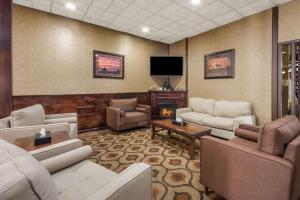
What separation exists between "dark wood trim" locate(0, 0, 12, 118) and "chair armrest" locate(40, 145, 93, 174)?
207cm

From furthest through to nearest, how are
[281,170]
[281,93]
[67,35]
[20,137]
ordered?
[67,35] → [281,93] → [20,137] → [281,170]

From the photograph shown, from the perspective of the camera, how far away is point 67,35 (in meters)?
3.79

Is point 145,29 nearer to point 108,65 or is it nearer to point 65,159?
point 108,65

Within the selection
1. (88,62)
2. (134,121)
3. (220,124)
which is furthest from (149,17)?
(220,124)

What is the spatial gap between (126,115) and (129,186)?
3.16 m

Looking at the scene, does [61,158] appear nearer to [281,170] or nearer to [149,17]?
[281,170]

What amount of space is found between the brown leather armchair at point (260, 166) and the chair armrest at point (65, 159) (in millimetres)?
1220

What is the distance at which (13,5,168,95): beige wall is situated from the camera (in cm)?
326

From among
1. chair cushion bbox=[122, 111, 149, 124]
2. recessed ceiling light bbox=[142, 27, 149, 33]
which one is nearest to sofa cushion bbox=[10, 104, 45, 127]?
chair cushion bbox=[122, 111, 149, 124]

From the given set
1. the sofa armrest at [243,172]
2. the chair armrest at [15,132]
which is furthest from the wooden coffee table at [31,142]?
the sofa armrest at [243,172]

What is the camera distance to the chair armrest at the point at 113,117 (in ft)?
12.5

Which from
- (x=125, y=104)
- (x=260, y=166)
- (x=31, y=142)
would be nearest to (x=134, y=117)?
(x=125, y=104)

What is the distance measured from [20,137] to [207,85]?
4.37 m

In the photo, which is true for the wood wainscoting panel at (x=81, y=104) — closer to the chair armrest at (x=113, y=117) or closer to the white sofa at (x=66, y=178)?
the chair armrest at (x=113, y=117)
